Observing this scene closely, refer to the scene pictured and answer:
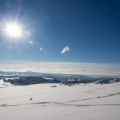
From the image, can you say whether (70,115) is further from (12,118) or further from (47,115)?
(12,118)

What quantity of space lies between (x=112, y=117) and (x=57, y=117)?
520cm

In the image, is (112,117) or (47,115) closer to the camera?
(112,117)

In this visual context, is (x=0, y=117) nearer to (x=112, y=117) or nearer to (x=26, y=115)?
(x=26, y=115)

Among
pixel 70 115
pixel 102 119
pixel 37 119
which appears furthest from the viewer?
pixel 70 115

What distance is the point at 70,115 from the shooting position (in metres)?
22.6

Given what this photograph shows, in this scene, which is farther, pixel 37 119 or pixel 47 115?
pixel 47 115

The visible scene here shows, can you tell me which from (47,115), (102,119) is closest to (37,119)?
(47,115)

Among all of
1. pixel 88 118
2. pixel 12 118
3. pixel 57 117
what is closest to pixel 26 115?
pixel 12 118

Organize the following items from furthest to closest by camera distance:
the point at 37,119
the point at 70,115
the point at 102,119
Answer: the point at 70,115 < the point at 37,119 < the point at 102,119

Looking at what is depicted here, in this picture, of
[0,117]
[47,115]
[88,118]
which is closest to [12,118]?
[0,117]

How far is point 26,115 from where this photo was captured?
23.3 meters

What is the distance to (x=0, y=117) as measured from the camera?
73.8 ft

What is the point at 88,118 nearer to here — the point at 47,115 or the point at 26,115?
the point at 47,115

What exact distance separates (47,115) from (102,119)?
5.90m
